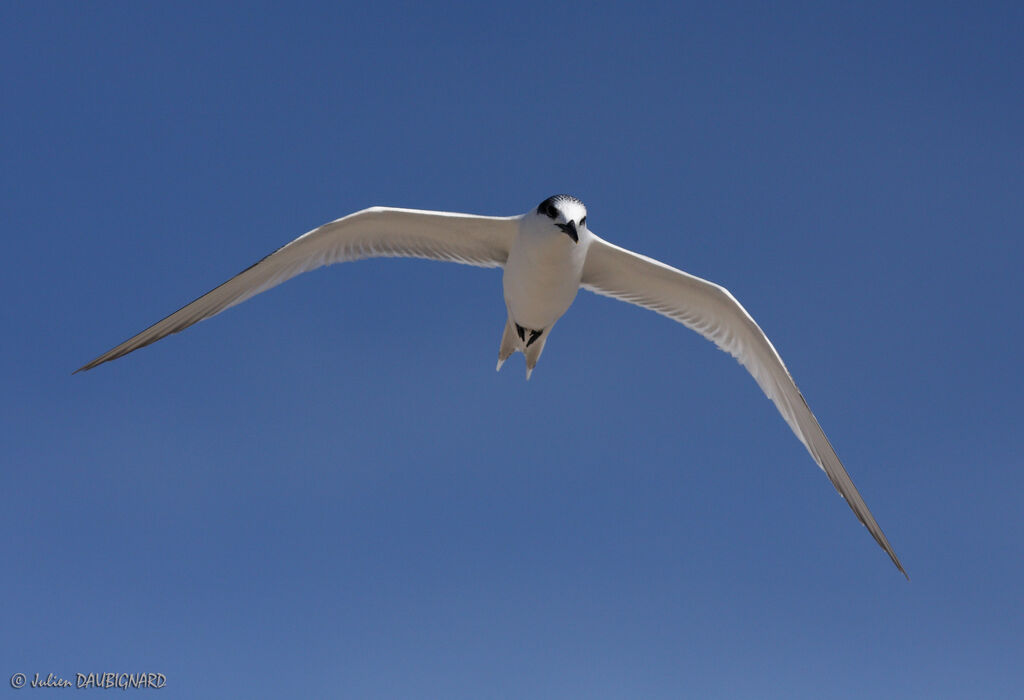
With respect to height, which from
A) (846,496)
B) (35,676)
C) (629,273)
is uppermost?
(629,273)

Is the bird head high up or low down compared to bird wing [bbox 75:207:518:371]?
down

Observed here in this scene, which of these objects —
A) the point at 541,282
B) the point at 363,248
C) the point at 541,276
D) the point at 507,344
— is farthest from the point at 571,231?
the point at 363,248

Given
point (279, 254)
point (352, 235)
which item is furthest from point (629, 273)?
point (279, 254)

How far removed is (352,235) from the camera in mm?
13391

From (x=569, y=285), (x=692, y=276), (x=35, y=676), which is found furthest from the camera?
(x=692, y=276)

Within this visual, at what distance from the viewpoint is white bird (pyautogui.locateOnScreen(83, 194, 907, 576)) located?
40.4 feet


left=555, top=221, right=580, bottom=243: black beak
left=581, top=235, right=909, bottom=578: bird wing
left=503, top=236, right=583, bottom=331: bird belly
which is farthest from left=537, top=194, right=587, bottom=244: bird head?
left=581, top=235, right=909, bottom=578: bird wing

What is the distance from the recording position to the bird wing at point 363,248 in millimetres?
12938

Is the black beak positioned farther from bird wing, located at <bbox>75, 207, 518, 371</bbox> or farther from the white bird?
bird wing, located at <bbox>75, 207, 518, 371</bbox>

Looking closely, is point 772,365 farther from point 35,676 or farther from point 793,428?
point 35,676

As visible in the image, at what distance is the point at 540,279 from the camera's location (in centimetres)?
1230

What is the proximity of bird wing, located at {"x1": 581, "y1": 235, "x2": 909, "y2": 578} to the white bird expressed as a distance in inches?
0.6

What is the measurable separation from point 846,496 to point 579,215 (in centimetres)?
603

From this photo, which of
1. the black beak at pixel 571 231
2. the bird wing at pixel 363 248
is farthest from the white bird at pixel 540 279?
the black beak at pixel 571 231
